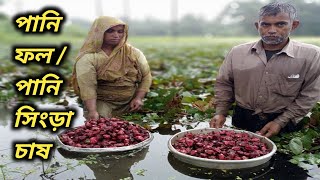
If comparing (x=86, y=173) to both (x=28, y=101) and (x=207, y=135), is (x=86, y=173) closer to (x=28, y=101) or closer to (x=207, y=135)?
(x=207, y=135)

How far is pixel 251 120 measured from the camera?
11.3 ft

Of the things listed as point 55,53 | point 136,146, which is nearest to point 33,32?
point 55,53

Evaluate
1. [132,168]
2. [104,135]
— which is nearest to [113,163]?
[132,168]

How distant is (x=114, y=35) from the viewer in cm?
379

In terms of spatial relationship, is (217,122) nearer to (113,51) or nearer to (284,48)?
(284,48)

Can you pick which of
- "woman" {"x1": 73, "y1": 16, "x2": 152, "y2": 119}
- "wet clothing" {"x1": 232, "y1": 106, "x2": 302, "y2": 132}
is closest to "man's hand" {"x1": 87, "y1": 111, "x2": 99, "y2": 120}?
"woman" {"x1": 73, "y1": 16, "x2": 152, "y2": 119}

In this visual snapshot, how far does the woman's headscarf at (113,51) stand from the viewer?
3750mm

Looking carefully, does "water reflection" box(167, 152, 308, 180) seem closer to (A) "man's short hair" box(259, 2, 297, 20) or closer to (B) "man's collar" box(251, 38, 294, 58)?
(B) "man's collar" box(251, 38, 294, 58)

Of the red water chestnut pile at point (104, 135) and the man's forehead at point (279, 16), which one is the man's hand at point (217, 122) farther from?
the man's forehead at point (279, 16)

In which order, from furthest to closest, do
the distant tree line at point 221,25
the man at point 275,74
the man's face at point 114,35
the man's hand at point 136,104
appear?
the distant tree line at point 221,25 < the man's hand at point 136,104 < the man's face at point 114,35 < the man at point 275,74

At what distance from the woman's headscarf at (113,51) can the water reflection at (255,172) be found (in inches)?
54.9

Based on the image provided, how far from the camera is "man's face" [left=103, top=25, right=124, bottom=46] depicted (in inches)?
149

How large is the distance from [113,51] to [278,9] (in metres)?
1.67

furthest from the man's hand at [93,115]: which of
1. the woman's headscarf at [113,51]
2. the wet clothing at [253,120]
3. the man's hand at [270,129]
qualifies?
the man's hand at [270,129]
